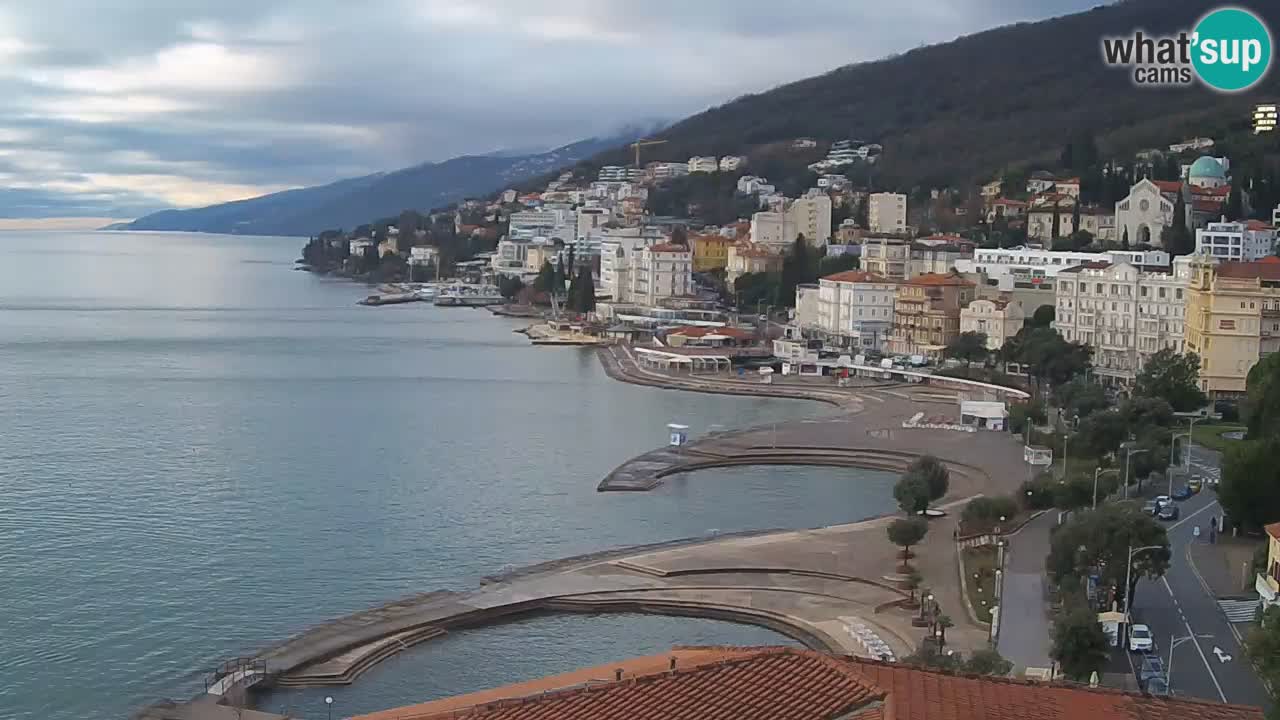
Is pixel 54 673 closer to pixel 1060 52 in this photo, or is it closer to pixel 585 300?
pixel 585 300

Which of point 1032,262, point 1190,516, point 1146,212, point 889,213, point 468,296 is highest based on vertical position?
point 889,213

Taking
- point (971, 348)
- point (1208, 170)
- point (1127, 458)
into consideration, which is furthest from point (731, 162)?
point (1127, 458)

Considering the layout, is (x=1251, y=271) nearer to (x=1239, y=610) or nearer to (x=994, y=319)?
(x=994, y=319)

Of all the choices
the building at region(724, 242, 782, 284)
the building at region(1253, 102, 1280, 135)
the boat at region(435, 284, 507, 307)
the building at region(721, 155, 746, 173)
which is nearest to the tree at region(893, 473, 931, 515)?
the building at region(724, 242, 782, 284)

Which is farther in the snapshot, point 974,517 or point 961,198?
point 961,198

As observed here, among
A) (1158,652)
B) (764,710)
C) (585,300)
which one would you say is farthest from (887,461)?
(585,300)

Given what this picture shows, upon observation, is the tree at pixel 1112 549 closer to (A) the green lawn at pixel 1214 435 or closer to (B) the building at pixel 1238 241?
(A) the green lawn at pixel 1214 435

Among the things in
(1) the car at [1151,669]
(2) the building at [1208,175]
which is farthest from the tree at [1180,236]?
(1) the car at [1151,669]

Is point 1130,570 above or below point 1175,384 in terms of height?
below
